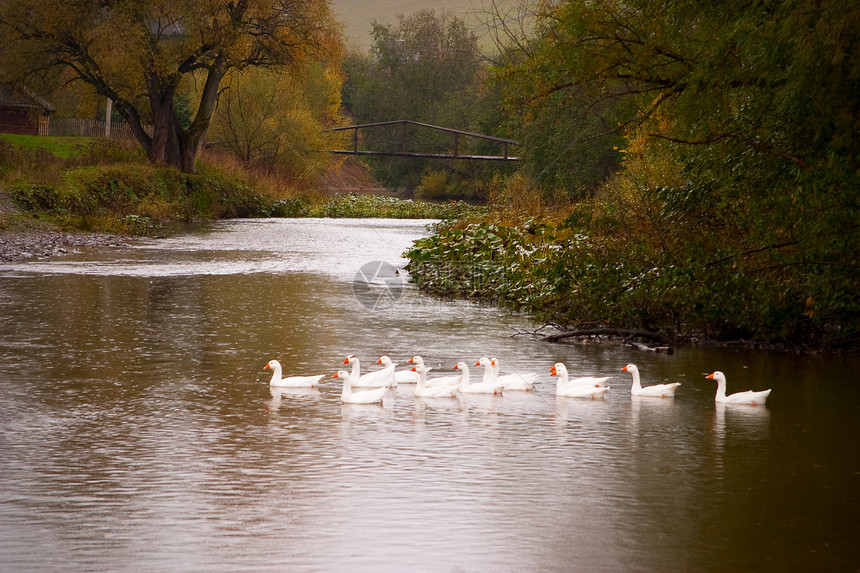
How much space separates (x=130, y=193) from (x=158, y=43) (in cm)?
726

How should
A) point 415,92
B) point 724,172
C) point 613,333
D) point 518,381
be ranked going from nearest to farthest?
point 518,381, point 724,172, point 613,333, point 415,92

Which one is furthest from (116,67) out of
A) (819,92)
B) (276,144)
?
(819,92)

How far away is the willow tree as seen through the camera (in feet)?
146

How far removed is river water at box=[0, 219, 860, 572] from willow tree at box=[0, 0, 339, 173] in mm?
29896


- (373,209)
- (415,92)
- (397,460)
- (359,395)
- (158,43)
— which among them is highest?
(415,92)

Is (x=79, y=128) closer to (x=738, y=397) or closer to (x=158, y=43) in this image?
(x=158, y=43)

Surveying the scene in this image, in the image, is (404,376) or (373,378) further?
(404,376)

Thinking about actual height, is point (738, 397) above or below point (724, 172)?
below

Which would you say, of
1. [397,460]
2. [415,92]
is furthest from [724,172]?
[415,92]

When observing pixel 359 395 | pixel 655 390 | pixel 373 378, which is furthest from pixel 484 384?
pixel 655 390

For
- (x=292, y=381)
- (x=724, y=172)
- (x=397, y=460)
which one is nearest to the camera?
(x=397, y=460)

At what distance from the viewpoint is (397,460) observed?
9.45m

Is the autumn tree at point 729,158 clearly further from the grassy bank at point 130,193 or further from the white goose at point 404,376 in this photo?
the grassy bank at point 130,193

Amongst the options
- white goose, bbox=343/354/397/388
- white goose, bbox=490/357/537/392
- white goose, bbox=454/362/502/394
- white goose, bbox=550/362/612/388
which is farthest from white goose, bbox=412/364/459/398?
white goose, bbox=550/362/612/388
